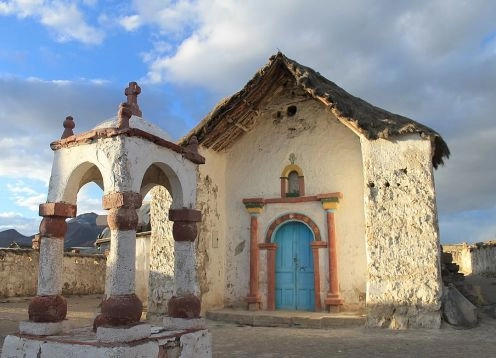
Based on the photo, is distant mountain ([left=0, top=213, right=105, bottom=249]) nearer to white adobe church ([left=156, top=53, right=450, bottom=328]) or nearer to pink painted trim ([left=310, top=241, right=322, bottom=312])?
white adobe church ([left=156, top=53, right=450, bottom=328])

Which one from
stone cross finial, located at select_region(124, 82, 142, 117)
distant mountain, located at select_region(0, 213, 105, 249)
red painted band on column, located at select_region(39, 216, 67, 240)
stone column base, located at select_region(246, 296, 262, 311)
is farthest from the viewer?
distant mountain, located at select_region(0, 213, 105, 249)

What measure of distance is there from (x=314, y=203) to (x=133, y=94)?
535 cm

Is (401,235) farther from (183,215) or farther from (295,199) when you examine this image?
(183,215)

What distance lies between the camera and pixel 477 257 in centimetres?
2092

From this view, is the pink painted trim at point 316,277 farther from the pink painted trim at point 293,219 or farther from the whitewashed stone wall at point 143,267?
the whitewashed stone wall at point 143,267

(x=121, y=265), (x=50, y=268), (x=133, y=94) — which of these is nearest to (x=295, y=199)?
(x=133, y=94)

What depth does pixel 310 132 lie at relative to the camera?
10.4 metres

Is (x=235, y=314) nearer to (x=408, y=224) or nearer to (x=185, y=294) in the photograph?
(x=408, y=224)

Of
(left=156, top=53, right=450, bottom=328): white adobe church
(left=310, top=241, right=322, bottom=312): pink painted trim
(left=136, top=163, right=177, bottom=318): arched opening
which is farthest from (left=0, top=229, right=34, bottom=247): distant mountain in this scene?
(left=310, top=241, right=322, bottom=312): pink painted trim

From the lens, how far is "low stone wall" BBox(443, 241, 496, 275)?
1966 centimetres

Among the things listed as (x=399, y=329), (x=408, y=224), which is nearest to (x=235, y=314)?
(x=399, y=329)

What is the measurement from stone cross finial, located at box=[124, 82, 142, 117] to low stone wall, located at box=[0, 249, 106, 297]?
1118 centimetres

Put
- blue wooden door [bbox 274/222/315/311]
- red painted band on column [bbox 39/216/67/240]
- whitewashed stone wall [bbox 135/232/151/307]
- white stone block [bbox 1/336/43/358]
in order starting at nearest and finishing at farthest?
white stone block [bbox 1/336/43/358] → red painted band on column [bbox 39/216/67/240] → blue wooden door [bbox 274/222/315/311] → whitewashed stone wall [bbox 135/232/151/307]

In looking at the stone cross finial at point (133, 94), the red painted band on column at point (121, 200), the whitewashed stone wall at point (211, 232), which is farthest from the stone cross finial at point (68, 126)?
the whitewashed stone wall at point (211, 232)
